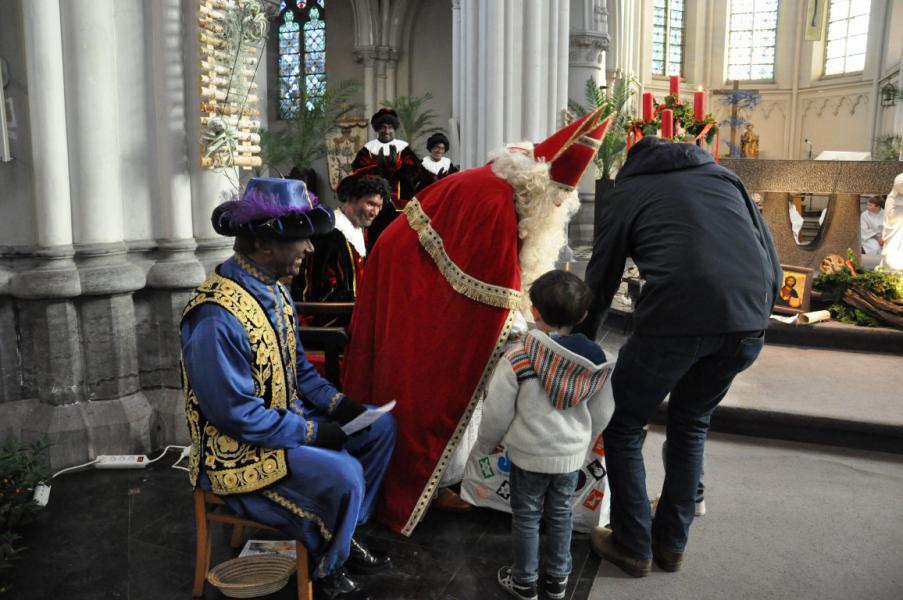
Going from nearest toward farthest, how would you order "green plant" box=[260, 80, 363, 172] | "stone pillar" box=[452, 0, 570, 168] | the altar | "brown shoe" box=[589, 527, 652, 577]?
"brown shoe" box=[589, 527, 652, 577]
the altar
"stone pillar" box=[452, 0, 570, 168]
"green plant" box=[260, 80, 363, 172]

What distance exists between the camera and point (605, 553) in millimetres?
3135

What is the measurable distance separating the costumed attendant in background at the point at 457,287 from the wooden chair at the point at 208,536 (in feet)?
2.59

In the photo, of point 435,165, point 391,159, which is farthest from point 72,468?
point 435,165

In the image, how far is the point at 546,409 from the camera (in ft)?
8.83

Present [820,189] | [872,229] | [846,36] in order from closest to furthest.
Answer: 1. [820,189]
2. [872,229]
3. [846,36]

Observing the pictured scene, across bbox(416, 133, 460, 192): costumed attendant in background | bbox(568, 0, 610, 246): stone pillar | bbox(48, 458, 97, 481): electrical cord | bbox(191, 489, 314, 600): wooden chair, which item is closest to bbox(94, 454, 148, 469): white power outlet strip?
bbox(48, 458, 97, 481): electrical cord

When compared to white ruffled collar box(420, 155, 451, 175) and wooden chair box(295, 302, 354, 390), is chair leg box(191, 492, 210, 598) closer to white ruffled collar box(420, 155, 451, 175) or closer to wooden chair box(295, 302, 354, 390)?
wooden chair box(295, 302, 354, 390)

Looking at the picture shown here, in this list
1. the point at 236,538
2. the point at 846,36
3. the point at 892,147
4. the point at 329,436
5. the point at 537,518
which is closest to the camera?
the point at 329,436

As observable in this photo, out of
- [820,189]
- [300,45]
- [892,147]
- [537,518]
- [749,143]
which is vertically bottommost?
[537,518]

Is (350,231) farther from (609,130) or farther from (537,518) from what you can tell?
(609,130)

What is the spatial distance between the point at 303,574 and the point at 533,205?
1.68m

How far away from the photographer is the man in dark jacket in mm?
2705

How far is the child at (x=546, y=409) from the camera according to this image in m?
2.64

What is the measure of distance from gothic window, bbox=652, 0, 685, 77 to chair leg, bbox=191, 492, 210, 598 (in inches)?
891
